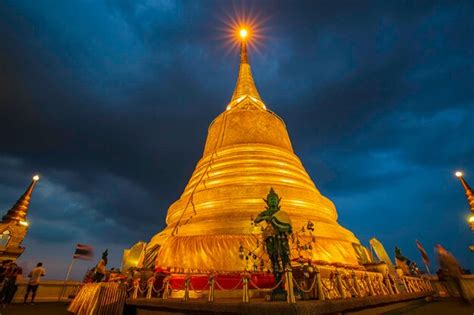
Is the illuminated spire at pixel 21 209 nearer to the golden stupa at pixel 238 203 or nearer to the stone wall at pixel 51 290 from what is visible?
the stone wall at pixel 51 290

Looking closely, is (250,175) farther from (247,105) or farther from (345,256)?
(247,105)

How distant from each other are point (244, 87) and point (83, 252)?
13.4 meters

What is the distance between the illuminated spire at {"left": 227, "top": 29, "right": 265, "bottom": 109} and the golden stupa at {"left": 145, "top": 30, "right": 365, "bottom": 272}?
2139mm

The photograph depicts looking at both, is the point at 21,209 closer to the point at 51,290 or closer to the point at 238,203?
the point at 51,290

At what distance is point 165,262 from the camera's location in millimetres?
7457

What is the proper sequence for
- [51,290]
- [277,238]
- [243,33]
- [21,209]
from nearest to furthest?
[277,238] < [51,290] < [21,209] < [243,33]

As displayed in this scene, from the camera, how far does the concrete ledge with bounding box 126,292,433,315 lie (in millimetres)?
3066

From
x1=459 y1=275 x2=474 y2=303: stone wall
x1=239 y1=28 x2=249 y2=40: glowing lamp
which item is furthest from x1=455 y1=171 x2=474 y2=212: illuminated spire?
x1=239 y1=28 x2=249 y2=40: glowing lamp

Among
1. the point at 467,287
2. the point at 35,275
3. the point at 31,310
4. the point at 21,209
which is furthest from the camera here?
the point at 21,209

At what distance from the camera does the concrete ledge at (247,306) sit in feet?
10.1

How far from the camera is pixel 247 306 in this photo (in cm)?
332

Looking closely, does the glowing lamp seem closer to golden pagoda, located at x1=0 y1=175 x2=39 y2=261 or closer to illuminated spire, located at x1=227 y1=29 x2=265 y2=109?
illuminated spire, located at x1=227 y1=29 x2=265 y2=109

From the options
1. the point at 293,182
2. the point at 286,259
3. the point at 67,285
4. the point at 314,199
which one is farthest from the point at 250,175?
the point at 67,285

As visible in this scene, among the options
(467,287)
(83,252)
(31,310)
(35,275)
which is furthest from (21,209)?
(467,287)
